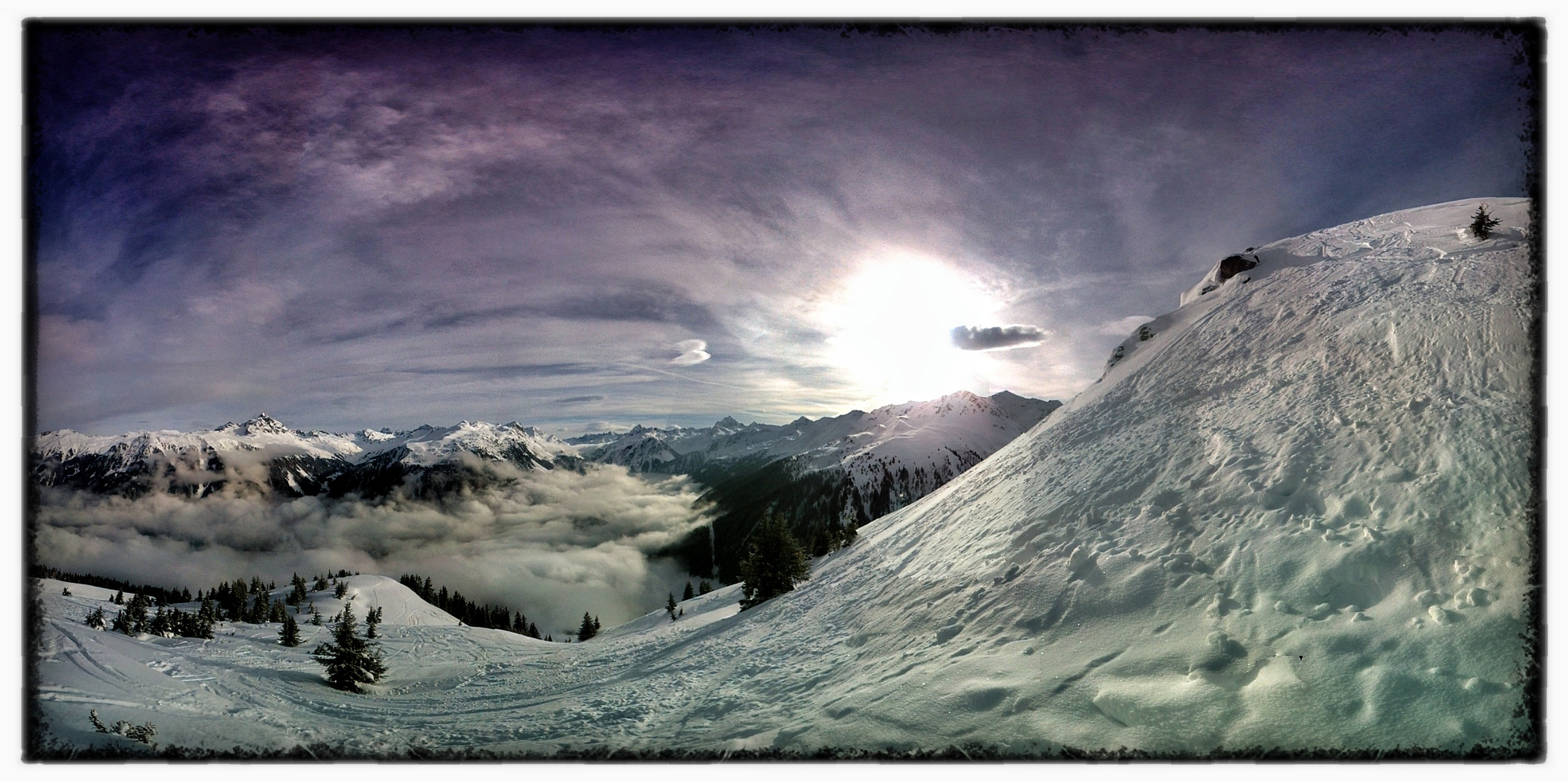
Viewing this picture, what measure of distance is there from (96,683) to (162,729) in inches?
39.7

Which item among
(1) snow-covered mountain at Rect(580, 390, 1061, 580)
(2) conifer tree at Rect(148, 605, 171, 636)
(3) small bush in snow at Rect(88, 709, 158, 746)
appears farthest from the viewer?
(1) snow-covered mountain at Rect(580, 390, 1061, 580)

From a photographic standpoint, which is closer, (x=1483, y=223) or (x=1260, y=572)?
(x=1260, y=572)

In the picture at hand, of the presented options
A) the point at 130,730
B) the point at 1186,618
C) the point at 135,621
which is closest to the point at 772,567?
the point at 1186,618

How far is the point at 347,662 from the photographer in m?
7.84

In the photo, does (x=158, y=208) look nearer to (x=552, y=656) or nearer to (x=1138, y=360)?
(x=552, y=656)

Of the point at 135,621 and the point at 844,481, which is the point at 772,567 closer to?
the point at 135,621

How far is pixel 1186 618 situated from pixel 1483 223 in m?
7.88

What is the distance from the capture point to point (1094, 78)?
6043mm

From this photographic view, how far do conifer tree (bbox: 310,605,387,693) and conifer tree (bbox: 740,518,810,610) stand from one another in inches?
307

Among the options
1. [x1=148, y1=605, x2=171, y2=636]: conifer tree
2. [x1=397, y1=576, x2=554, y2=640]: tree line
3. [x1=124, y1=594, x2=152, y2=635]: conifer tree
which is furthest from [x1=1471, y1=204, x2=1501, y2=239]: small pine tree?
[x1=397, y1=576, x2=554, y2=640]: tree line

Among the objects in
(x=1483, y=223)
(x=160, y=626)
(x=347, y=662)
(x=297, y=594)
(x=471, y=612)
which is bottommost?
(x=471, y=612)

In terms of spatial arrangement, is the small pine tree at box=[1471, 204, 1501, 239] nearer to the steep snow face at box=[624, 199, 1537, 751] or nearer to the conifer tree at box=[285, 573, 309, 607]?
the steep snow face at box=[624, 199, 1537, 751]

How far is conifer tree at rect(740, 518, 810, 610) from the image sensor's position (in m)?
13.4

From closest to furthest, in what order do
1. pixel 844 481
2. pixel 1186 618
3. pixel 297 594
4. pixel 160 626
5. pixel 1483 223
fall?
pixel 1186 618 < pixel 1483 223 < pixel 160 626 < pixel 297 594 < pixel 844 481
